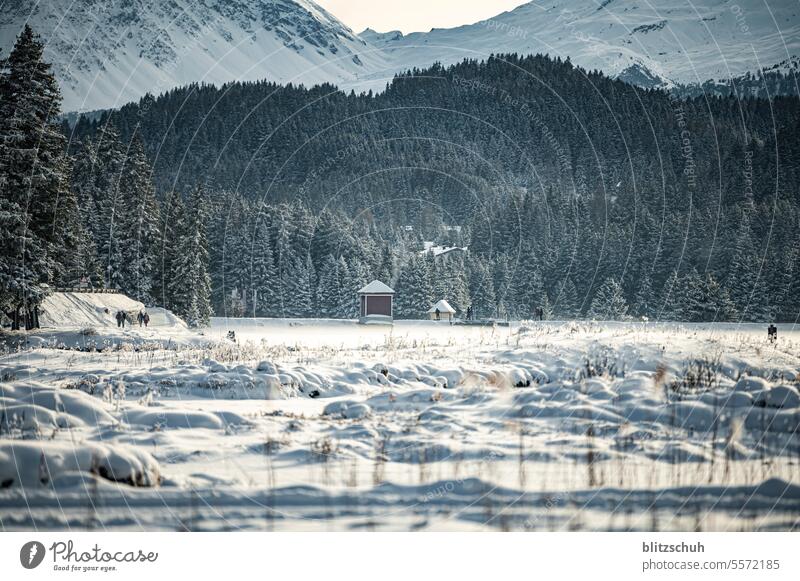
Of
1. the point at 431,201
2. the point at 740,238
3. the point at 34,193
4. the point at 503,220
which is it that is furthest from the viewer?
the point at 431,201

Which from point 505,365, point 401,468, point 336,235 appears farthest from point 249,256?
point 401,468

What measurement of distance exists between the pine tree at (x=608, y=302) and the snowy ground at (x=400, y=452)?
5515 centimetres

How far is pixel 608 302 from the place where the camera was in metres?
74.9

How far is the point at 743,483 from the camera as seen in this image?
38.3 ft

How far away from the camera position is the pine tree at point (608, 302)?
71938 mm

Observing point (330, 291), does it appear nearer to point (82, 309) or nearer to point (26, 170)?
point (82, 309)

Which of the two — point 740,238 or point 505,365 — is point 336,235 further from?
point 505,365

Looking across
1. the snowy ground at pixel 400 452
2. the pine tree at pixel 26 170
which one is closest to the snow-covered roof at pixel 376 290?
the pine tree at pixel 26 170

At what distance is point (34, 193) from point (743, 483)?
24.3 m

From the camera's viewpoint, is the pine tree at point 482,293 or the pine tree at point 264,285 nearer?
the pine tree at point 264,285

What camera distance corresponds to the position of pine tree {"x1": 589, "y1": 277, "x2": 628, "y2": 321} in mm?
71938

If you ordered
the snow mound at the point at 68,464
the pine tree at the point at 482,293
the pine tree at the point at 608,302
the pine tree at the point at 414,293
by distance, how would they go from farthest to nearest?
the pine tree at the point at 482,293
the pine tree at the point at 414,293
the pine tree at the point at 608,302
the snow mound at the point at 68,464

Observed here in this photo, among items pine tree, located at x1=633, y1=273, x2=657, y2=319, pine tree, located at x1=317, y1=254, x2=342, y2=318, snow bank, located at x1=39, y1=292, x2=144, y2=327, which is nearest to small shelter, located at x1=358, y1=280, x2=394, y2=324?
pine tree, located at x1=317, y1=254, x2=342, y2=318

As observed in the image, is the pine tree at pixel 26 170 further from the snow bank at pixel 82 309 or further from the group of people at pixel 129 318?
the group of people at pixel 129 318
